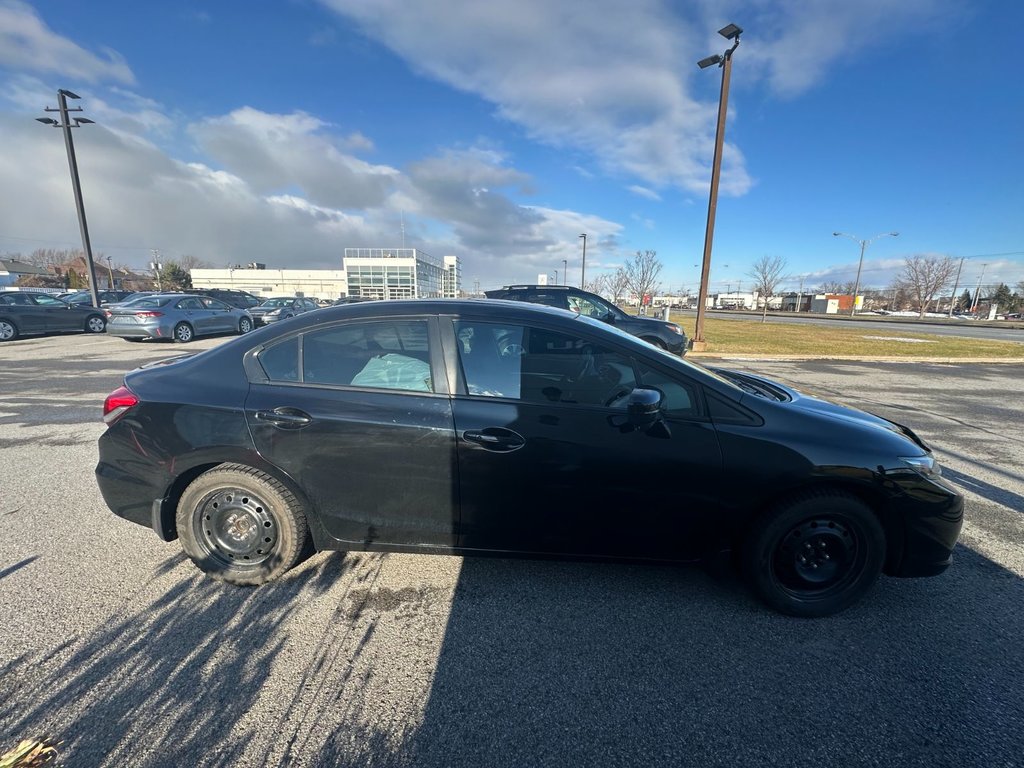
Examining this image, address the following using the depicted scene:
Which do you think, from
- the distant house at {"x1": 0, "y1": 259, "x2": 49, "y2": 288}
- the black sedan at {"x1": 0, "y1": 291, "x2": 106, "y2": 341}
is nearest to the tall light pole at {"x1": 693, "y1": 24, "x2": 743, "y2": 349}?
the black sedan at {"x1": 0, "y1": 291, "x2": 106, "y2": 341}

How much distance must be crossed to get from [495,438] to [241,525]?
1.62m

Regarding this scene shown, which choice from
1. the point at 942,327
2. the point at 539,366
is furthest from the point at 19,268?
the point at 942,327

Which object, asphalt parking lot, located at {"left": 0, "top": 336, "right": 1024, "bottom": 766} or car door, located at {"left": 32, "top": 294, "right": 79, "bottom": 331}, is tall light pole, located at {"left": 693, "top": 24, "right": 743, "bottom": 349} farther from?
car door, located at {"left": 32, "top": 294, "right": 79, "bottom": 331}

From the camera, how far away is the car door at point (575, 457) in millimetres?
2381

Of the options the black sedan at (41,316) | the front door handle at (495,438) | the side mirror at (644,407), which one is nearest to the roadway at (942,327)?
the side mirror at (644,407)

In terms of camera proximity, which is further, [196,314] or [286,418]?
[196,314]

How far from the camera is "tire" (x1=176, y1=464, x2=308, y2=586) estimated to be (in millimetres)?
2600

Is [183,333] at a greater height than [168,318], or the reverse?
[168,318]

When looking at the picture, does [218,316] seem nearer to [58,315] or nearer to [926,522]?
[58,315]

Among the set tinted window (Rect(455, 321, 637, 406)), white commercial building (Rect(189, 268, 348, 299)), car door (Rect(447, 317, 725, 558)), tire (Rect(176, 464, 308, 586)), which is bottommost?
tire (Rect(176, 464, 308, 586))

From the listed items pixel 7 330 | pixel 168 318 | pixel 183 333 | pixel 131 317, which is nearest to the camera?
pixel 131 317

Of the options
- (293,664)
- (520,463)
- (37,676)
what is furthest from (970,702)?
(37,676)

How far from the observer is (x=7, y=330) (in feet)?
44.6

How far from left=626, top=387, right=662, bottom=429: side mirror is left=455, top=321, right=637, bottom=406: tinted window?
125 millimetres
